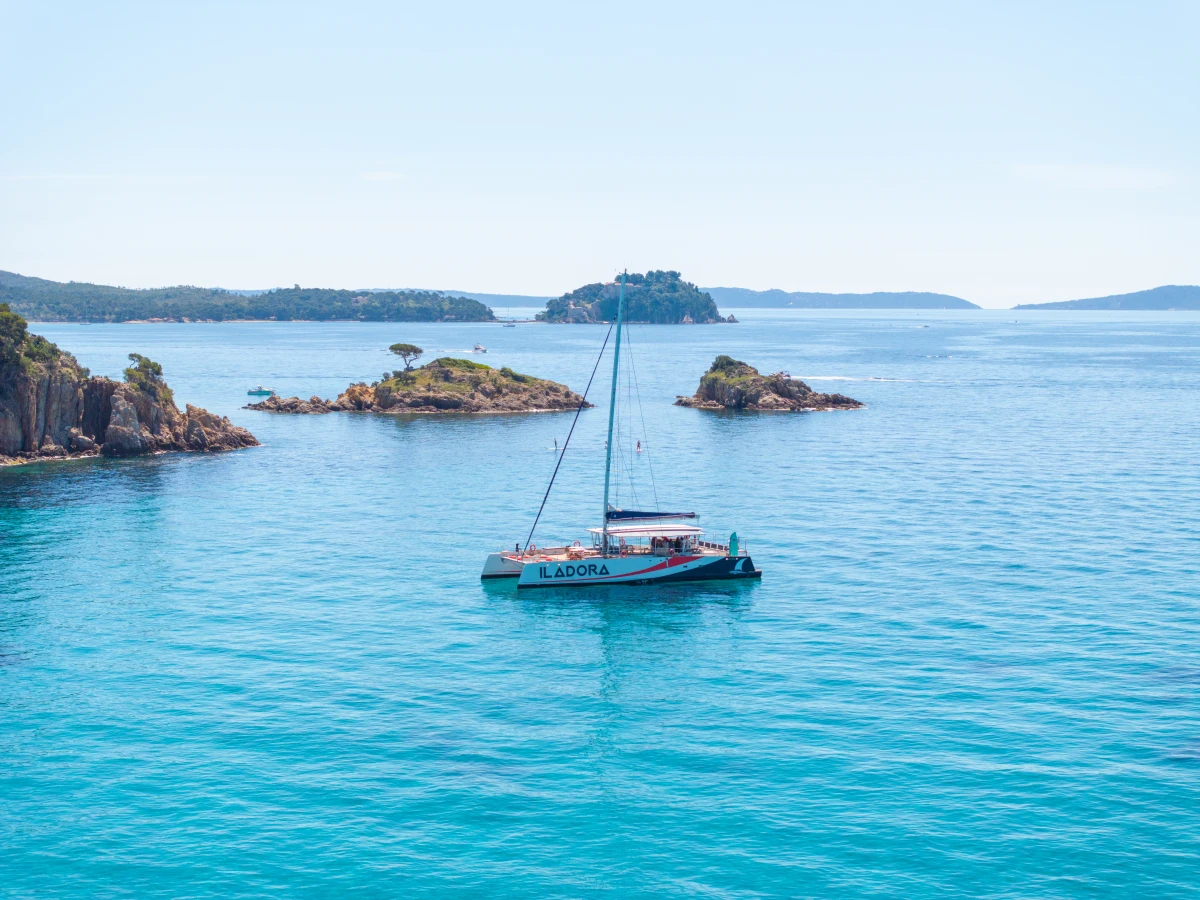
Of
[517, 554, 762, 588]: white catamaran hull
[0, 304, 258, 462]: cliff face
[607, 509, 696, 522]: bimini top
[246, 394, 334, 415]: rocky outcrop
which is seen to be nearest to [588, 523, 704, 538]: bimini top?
[607, 509, 696, 522]: bimini top

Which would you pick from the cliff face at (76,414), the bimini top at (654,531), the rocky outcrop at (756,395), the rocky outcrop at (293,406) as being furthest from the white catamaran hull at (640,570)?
the rocky outcrop at (293,406)

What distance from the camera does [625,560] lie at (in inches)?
2864

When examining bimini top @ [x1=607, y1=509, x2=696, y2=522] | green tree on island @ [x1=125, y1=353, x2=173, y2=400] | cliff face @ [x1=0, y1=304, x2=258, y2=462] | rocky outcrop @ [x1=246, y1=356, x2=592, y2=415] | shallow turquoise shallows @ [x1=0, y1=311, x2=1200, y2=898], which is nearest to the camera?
shallow turquoise shallows @ [x1=0, y1=311, x2=1200, y2=898]

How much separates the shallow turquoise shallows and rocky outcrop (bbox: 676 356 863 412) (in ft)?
243

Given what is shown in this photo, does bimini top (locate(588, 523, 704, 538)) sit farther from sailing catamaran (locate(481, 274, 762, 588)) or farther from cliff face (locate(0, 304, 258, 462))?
cliff face (locate(0, 304, 258, 462))

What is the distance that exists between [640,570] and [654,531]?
3131 mm

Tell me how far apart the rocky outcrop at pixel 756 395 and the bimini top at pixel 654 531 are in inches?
3978

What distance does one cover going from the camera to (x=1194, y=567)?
7244cm

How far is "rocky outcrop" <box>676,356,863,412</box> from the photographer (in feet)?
570

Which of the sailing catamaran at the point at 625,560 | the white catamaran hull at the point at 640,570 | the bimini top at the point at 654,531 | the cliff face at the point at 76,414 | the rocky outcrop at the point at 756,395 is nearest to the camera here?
the white catamaran hull at the point at 640,570

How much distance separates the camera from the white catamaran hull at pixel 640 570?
7175 centimetres

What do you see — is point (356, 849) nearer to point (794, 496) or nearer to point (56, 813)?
point (56, 813)

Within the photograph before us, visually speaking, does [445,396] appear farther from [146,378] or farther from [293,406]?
[146,378]

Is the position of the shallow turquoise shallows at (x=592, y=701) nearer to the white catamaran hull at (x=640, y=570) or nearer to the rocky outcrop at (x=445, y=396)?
the white catamaran hull at (x=640, y=570)
